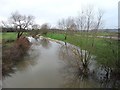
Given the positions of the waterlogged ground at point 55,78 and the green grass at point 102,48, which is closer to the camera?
the waterlogged ground at point 55,78

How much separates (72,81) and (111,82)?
8.43 ft

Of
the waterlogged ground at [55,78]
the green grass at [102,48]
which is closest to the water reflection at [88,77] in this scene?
the waterlogged ground at [55,78]

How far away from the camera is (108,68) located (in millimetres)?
12609

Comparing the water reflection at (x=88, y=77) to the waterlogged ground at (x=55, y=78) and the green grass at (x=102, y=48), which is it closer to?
the waterlogged ground at (x=55, y=78)

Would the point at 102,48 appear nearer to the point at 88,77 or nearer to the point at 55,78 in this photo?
the point at 88,77

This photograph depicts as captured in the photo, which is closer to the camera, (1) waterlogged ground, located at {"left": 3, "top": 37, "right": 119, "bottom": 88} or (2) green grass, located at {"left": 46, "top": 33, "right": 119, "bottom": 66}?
(1) waterlogged ground, located at {"left": 3, "top": 37, "right": 119, "bottom": 88}

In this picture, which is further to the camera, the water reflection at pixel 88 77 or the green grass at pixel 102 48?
the green grass at pixel 102 48

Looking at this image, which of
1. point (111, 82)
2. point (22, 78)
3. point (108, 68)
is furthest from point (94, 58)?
point (22, 78)

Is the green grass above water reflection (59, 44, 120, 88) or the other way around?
above

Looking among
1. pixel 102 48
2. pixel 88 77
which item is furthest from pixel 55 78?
pixel 102 48

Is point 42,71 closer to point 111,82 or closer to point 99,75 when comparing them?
point 99,75

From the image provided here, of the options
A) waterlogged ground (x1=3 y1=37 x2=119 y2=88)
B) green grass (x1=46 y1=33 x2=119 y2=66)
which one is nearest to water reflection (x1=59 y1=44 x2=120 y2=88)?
waterlogged ground (x1=3 y1=37 x2=119 y2=88)

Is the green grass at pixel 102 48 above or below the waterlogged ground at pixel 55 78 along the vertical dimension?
above

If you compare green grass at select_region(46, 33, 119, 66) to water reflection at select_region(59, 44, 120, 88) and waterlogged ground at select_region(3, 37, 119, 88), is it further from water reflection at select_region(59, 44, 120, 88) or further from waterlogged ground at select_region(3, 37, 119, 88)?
waterlogged ground at select_region(3, 37, 119, 88)
